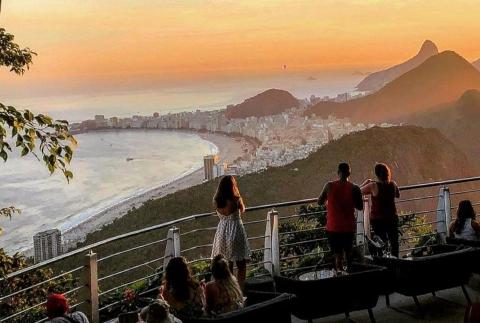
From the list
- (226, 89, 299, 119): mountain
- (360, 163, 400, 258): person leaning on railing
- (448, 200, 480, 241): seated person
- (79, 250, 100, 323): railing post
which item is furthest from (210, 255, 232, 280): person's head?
(226, 89, 299, 119): mountain

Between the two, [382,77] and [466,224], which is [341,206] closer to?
[466,224]

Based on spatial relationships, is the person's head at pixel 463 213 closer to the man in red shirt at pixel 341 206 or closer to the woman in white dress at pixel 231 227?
the man in red shirt at pixel 341 206

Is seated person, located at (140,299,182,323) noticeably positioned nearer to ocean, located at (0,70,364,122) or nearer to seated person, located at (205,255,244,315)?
seated person, located at (205,255,244,315)

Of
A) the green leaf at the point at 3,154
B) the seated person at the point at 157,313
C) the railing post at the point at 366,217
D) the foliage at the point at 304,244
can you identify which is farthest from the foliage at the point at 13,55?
the railing post at the point at 366,217

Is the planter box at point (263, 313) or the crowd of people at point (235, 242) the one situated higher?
the crowd of people at point (235, 242)

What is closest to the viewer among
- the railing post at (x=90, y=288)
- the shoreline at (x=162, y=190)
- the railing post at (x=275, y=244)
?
the railing post at (x=90, y=288)

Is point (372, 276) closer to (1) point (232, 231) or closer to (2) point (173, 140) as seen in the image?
(1) point (232, 231)

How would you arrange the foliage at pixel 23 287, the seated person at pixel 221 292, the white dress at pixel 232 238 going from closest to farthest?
the seated person at pixel 221 292
the white dress at pixel 232 238
the foliage at pixel 23 287

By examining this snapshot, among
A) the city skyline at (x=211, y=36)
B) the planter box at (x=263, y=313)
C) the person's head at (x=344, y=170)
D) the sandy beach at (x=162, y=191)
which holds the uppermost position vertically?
the city skyline at (x=211, y=36)
